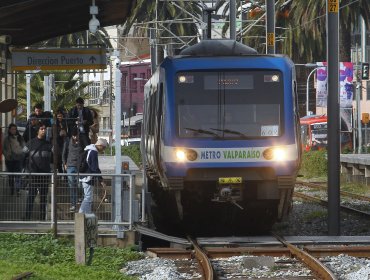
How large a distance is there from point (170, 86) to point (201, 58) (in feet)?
2.56

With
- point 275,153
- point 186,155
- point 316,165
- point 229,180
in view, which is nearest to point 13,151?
point 186,155

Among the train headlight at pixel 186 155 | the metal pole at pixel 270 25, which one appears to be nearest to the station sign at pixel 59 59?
the train headlight at pixel 186 155

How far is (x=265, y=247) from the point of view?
59.0 feet

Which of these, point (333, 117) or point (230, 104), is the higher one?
point (230, 104)

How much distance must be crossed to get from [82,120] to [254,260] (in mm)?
6225

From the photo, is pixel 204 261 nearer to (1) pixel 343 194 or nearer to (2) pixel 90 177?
(2) pixel 90 177

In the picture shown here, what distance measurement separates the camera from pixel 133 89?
99.4 metres

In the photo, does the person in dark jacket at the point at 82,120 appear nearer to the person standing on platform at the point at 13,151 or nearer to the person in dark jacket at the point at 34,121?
the person in dark jacket at the point at 34,121

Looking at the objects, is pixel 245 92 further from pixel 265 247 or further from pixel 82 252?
pixel 82 252

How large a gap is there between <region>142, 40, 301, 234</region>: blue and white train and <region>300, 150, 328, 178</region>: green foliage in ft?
94.7

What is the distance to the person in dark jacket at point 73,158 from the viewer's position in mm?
18562

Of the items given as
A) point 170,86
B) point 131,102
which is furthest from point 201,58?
point 131,102

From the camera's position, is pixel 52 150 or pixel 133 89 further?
pixel 133 89

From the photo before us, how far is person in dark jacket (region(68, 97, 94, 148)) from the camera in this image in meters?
20.6
